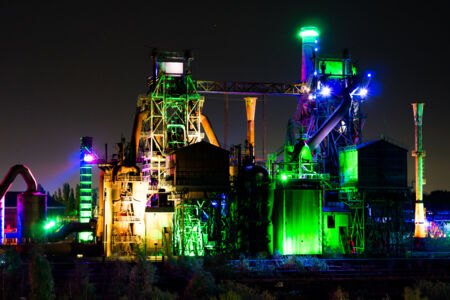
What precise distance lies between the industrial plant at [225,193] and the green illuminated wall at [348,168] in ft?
0.32

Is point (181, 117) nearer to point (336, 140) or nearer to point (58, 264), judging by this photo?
point (336, 140)

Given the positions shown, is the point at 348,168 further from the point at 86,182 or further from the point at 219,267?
the point at 86,182

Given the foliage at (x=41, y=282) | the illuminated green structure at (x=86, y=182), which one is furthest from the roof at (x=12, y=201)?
the foliage at (x=41, y=282)

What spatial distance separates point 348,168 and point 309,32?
73.4ft

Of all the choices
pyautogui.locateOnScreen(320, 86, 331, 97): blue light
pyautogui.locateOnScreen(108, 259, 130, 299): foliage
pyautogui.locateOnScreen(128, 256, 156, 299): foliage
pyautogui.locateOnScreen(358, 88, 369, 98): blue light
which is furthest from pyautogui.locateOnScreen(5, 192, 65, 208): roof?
pyautogui.locateOnScreen(128, 256, 156, 299): foliage

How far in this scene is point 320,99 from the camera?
7200 centimetres

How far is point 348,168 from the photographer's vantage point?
201 feet

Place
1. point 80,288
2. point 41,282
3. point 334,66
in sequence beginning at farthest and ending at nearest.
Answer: point 334,66
point 80,288
point 41,282

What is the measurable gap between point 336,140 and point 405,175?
1295cm

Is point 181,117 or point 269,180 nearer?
point 269,180

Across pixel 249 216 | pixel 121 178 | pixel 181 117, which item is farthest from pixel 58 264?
pixel 181 117

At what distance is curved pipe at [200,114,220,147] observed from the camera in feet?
226

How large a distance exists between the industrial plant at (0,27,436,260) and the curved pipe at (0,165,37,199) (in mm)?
102

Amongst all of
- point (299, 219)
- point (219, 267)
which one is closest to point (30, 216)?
point (219, 267)
